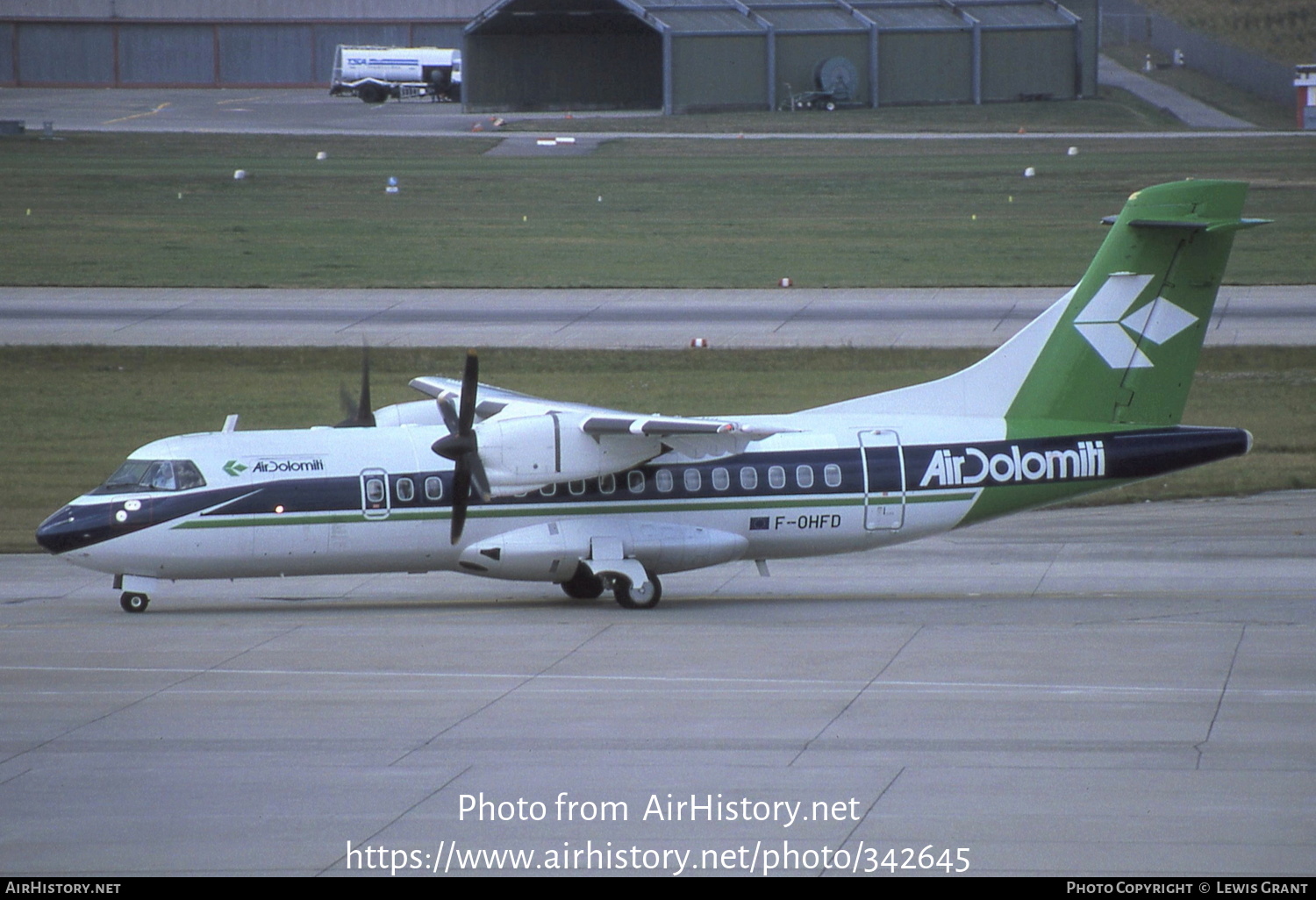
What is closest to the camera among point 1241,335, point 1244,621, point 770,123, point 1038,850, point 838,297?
point 1038,850

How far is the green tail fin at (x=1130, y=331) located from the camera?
2441 centimetres

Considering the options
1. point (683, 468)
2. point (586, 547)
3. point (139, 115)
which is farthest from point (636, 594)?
point (139, 115)

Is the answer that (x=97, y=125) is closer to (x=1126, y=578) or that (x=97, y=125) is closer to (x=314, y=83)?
(x=314, y=83)

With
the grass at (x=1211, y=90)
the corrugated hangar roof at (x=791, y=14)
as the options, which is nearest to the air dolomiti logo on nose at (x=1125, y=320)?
the corrugated hangar roof at (x=791, y=14)

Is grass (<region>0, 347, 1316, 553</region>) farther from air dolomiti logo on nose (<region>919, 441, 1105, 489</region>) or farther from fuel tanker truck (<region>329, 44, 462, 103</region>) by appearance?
fuel tanker truck (<region>329, 44, 462, 103</region>)

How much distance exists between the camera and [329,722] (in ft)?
56.0

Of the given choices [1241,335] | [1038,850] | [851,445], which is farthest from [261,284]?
[1038,850]

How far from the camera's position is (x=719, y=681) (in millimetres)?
18875

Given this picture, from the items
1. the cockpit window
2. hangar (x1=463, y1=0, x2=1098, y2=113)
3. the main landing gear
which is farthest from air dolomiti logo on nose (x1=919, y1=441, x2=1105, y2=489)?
hangar (x1=463, y1=0, x2=1098, y2=113)

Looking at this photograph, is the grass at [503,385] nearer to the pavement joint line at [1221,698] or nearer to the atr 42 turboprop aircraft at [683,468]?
the atr 42 turboprop aircraft at [683,468]

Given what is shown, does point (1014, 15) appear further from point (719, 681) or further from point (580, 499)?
point (719, 681)

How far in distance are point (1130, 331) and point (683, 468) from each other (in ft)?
23.9

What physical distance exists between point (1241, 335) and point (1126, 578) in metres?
22.5

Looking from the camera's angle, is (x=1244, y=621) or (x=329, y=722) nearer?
(x=329, y=722)
